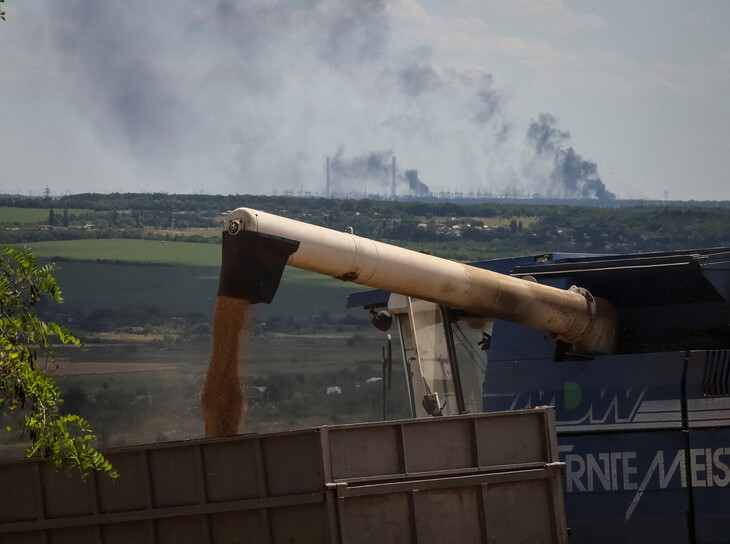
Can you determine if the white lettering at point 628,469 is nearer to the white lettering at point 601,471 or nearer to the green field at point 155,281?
the white lettering at point 601,471

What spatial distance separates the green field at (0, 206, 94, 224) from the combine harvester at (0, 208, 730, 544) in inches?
4884

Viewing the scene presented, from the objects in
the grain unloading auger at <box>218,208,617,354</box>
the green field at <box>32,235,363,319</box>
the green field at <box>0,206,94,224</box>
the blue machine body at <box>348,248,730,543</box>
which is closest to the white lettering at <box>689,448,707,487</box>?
the blue machine body at <box>348,248,730,543</box>

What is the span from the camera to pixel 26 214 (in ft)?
457

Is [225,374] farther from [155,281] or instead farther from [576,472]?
[155,281]

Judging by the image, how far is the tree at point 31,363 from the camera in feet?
26.8

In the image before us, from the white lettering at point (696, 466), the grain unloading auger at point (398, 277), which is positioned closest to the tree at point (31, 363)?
the grain unloading auger at point (398, 277)

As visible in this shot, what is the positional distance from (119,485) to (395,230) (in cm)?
12291

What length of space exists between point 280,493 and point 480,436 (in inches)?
66.1

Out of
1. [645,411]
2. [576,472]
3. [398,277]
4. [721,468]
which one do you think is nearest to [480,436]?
[398,277]

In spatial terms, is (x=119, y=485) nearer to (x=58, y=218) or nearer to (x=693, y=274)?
(x=693, y=274)

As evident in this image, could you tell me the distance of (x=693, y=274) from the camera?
12.7m

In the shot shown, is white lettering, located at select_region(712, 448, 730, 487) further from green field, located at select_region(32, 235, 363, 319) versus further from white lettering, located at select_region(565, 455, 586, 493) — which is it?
green field, located at select_region(32, 235, 363, 319)

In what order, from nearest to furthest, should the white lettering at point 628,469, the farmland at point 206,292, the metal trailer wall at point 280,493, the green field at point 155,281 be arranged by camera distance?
the metal trailer wall at point 280,493 → the white lettering at point 628,469 → the farmland at point 206,292 → the green field at point 155,281

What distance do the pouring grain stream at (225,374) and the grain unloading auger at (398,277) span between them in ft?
0.46
